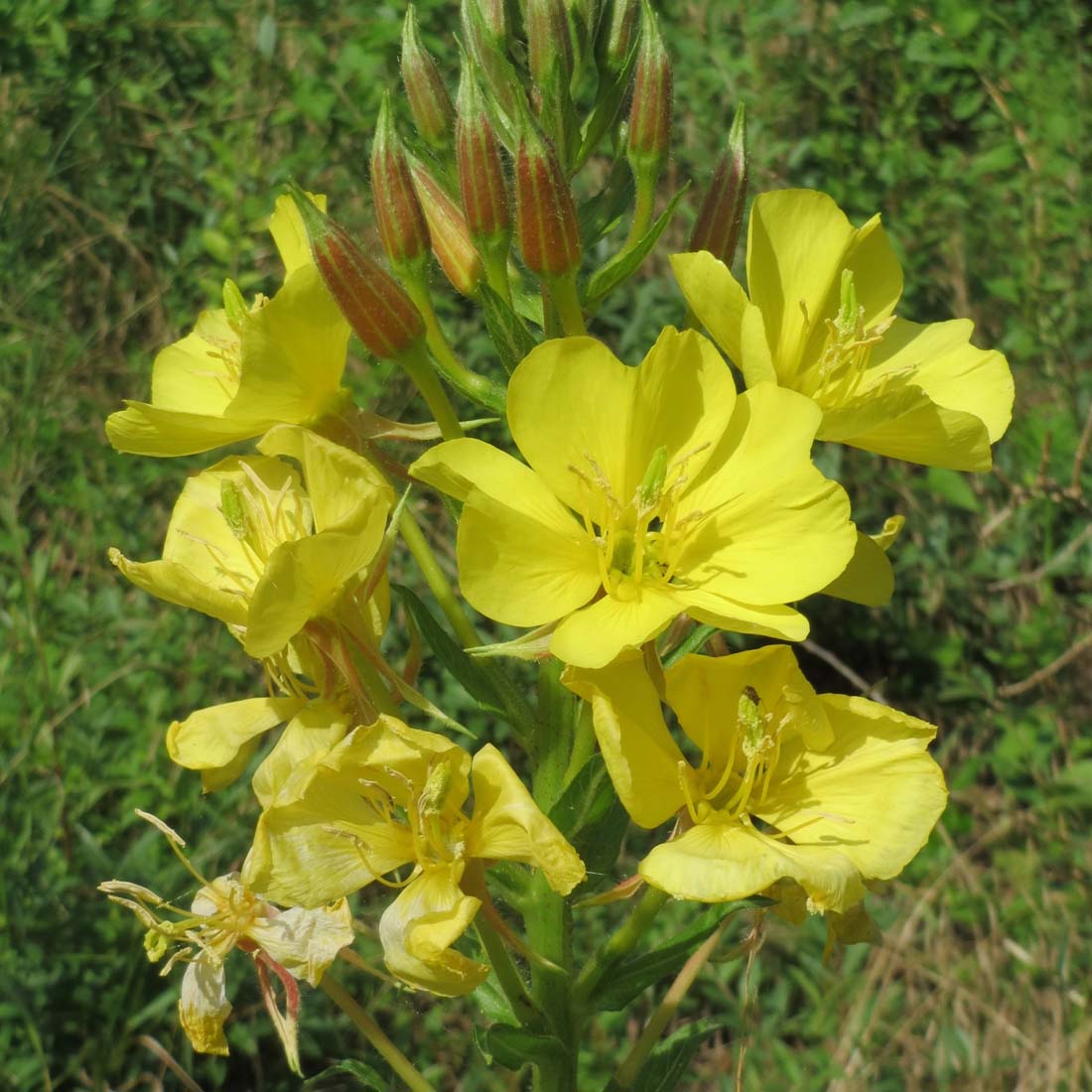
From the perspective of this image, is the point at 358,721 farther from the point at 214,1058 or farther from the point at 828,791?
the point at 214,1058

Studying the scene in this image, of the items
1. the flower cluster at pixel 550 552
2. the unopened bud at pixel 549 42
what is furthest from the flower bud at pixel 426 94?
the unopened bud at pixel 549 42

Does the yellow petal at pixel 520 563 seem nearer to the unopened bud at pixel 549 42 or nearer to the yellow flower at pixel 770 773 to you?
the yellow flower at pixel 770 773

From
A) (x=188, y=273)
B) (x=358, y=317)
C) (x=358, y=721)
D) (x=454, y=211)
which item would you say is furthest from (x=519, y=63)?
(x=188, y=273)

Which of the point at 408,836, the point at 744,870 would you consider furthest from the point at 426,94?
the point at 744,870

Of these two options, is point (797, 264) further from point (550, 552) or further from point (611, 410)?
point (550, 552)

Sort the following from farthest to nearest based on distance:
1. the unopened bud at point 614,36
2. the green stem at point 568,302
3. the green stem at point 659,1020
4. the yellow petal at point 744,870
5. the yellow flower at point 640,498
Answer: the unopened bud at point 614,36
the green stem at point 659,1020
the green stem at point 568,302
the yellow flower at point 640,498
the yellow petal at point 744,870

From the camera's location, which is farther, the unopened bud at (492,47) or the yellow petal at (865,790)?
the unopened bud at (492,47)

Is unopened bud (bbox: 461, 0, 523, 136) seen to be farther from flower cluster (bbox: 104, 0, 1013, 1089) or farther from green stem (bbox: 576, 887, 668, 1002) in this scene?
green stem (bbox: 576, 887, 668, 1002)
